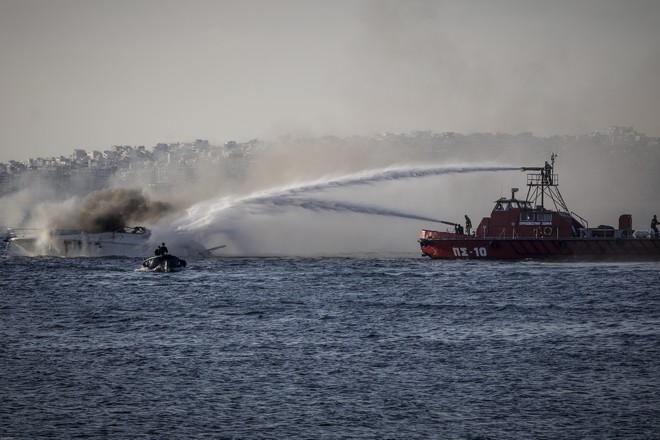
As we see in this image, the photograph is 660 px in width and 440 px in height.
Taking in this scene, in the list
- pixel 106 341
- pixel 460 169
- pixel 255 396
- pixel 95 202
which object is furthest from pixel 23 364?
pixel 95 202

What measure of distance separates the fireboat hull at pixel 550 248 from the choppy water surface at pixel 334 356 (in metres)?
8.41

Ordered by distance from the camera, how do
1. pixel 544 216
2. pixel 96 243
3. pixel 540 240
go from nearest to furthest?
1. pixel 540 240
2. pixel 544 216
3. pixel 96 243

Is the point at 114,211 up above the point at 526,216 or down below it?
above

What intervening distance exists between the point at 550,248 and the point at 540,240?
4.41ft

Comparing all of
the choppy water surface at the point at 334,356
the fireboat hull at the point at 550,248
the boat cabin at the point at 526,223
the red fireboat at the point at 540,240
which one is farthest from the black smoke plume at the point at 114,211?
the boat cabin at the point at 526,223

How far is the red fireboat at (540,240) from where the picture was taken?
92438mm

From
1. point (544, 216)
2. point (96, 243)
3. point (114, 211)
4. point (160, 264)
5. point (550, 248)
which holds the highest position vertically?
point (114, 211)

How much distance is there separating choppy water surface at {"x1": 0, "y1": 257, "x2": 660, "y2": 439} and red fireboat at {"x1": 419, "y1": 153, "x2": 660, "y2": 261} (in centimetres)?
851

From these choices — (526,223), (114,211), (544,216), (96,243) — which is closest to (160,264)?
(96,243)

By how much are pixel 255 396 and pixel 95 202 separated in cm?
8501

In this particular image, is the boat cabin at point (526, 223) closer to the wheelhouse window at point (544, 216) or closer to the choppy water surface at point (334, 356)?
the wheelhouse window at point (544, 216)

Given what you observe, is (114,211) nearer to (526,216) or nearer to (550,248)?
(526,216)

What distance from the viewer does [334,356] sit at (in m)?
49.0

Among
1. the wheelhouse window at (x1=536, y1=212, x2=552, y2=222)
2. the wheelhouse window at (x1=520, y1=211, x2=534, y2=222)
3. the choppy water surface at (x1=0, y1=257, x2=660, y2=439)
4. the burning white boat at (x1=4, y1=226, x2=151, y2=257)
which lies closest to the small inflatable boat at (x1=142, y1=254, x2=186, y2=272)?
the choppy water surface at (x1=0, y1=257, x2=660, y2=439)
